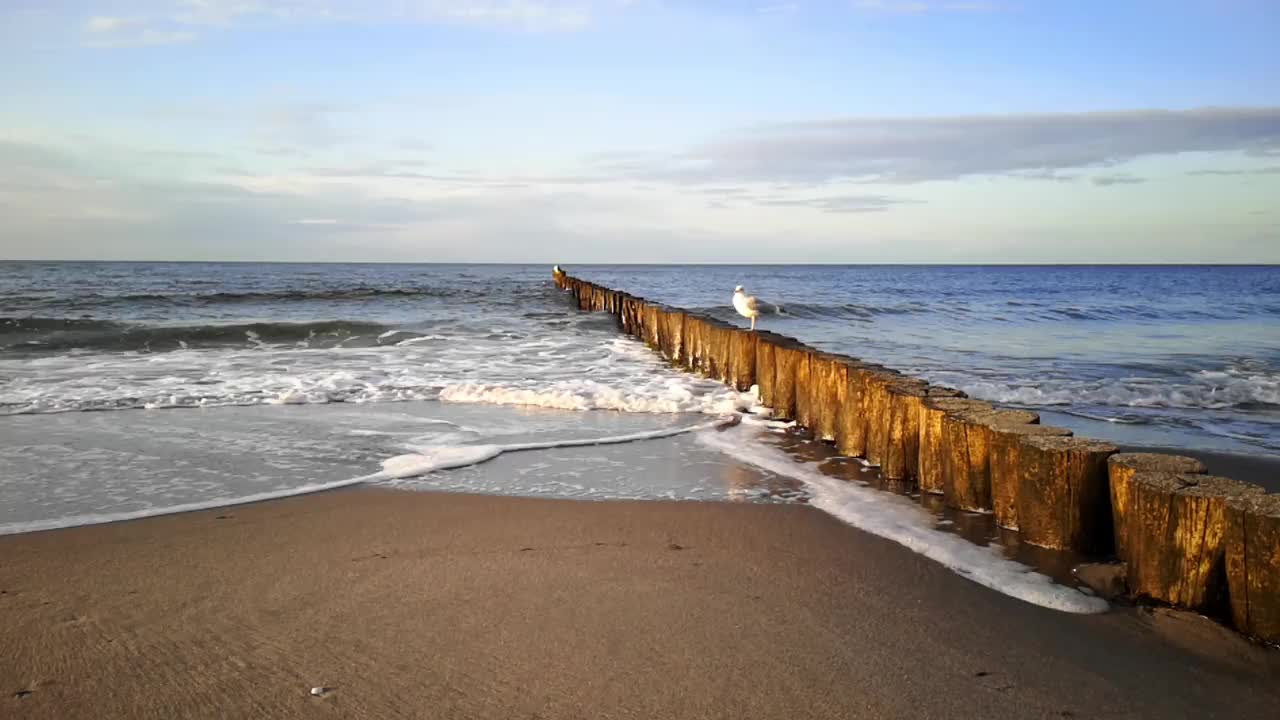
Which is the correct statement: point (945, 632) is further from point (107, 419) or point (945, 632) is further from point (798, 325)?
point (798, 325)

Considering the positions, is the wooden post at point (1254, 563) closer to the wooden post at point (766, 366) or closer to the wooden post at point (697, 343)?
the wooden post at point (766, 366)

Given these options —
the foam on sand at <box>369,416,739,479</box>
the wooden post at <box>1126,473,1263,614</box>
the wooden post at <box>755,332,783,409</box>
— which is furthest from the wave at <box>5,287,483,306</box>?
the wooden post at <box>1126,473,1263,614</box>

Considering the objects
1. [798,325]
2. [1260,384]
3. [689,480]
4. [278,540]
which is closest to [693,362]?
[689,480]

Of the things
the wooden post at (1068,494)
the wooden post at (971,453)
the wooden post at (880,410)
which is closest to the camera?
the wooden post at (1068,494)

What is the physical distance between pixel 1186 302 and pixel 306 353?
1113 inches

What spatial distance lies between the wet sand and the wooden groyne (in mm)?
168

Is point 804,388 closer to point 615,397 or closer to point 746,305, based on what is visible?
point 615,397

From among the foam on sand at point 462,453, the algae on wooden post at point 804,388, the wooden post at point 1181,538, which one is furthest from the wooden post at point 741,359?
the wooden post at point 1181,538

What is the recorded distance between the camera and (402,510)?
4508mm

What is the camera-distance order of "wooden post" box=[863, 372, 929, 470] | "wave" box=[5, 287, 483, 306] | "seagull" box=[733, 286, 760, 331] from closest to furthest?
"wooden post" box=[863, 372, 929, 470]
"seagull" box=[733, 286, 760, 331]
"wave" box=[5, 287, 483, 306]

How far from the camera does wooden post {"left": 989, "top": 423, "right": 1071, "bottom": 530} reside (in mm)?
4059

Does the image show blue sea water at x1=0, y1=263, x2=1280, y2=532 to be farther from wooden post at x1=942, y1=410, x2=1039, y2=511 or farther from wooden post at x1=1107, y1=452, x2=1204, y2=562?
wooden post at x1=1107, y1=452, x2=1204, y2=562

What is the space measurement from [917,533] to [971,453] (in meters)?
0.56

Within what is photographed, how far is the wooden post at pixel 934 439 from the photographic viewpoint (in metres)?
4.74
